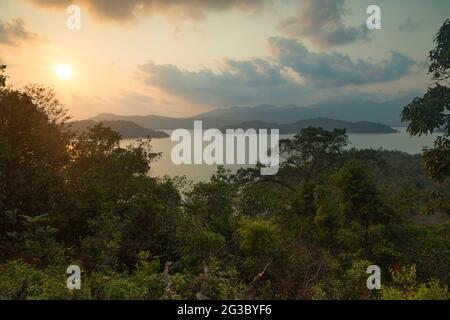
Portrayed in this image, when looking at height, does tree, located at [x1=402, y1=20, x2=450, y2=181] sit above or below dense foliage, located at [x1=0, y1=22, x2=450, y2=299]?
above

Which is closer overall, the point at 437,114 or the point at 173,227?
the point at 437,114

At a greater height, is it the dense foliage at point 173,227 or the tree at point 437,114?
the tree at point 437,114

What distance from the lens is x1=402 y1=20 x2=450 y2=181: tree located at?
28.7ft

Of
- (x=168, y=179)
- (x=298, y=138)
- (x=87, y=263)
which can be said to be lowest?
(x=87, y=263)

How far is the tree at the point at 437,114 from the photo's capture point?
8758 millimetres

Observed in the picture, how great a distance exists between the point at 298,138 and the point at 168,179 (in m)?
18.4

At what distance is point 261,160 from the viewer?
31625 mm

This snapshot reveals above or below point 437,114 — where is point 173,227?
below

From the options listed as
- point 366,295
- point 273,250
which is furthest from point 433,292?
point 273,250

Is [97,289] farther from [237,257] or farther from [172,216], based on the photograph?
[172,216]

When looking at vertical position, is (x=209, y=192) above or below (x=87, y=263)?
above

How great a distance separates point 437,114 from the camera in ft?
28.7
